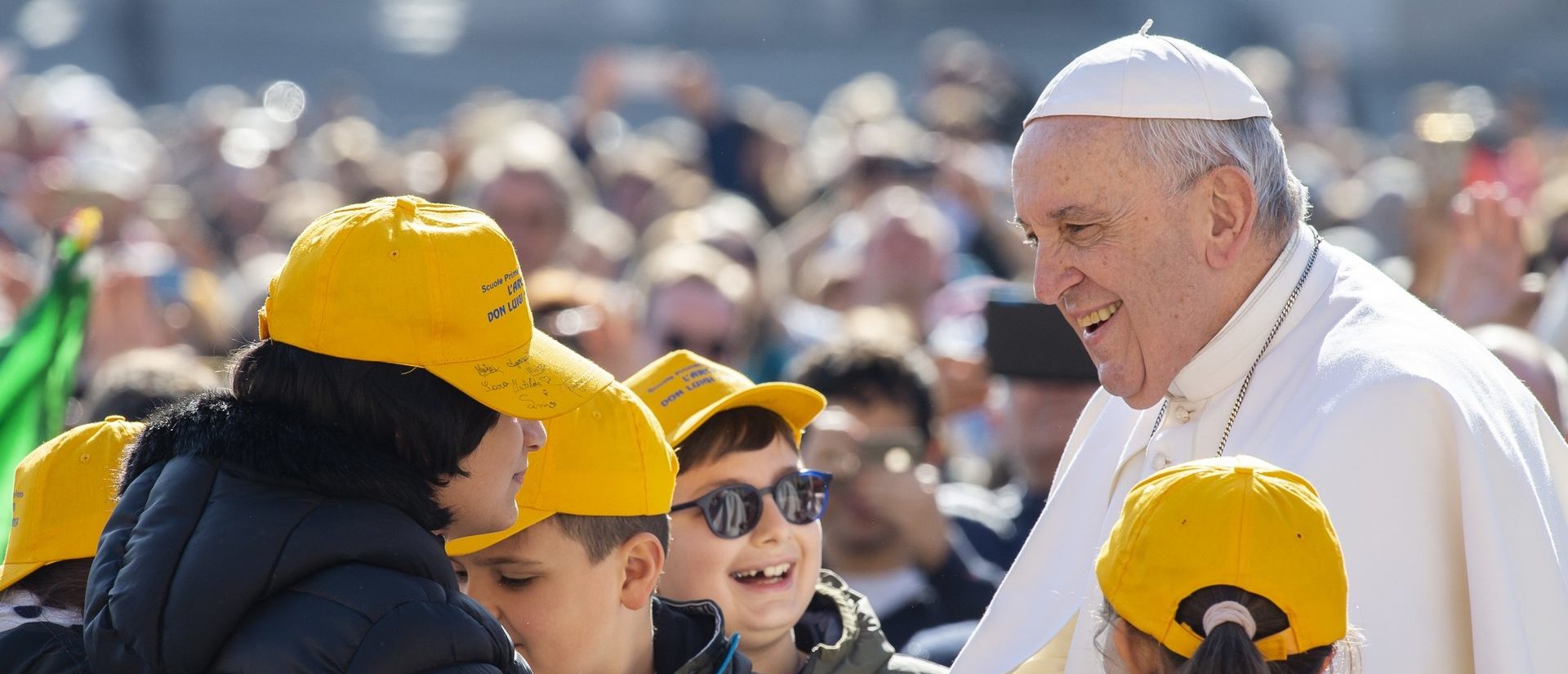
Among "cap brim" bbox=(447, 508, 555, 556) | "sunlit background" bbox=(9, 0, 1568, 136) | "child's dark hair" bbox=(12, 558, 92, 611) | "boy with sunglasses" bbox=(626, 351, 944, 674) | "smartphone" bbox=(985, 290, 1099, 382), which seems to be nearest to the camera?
"child's dark hair" bbox=(12, 558, 92, 611)

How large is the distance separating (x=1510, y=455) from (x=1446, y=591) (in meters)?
0.25

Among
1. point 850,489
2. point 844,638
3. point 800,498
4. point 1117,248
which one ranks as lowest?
point 850,489

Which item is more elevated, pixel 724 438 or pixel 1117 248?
pixel 1117 248

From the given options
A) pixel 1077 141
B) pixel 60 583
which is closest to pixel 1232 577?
pixel 1077 141

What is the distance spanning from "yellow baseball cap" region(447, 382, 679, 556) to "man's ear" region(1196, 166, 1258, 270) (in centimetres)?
106

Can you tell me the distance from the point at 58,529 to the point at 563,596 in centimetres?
84

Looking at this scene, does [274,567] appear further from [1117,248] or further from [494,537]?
[1117,248]

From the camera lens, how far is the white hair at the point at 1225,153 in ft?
10.5

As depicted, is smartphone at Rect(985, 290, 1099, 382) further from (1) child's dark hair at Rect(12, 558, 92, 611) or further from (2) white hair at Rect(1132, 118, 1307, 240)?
(1) child's dark hair at Rect(12, 558, 92, 611)

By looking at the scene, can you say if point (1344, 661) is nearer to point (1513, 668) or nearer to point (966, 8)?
point (1513, 668)

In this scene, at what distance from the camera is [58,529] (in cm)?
300

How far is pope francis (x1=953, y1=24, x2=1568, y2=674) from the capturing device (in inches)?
113

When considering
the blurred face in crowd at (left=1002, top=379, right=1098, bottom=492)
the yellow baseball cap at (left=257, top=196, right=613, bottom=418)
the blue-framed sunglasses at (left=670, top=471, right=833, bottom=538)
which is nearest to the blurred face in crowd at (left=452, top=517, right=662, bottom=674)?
the blue-framed sunglasses at (left=670, top=471, right=833, bottom=538)

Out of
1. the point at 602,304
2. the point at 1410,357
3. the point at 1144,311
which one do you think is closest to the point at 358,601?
the point at 1144,311
